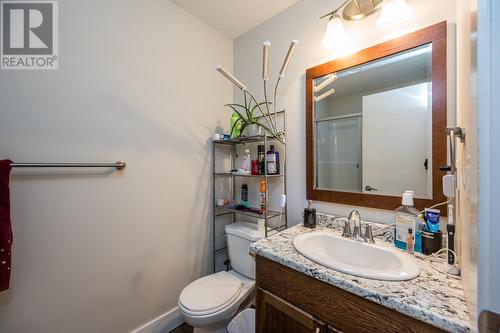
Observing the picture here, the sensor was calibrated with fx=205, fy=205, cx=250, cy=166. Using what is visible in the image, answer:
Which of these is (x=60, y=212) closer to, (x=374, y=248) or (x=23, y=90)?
(x=23, y=90)

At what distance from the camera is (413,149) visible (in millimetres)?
987

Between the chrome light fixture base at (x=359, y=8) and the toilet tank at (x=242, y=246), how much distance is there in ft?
4.63

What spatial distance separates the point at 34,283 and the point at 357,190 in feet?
5.54

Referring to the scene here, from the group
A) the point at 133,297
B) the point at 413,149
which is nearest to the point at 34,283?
the point at 133,297

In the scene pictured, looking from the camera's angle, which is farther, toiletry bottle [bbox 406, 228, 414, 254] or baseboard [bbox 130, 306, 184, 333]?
baseboard [bbox 130, 306, 184, 333]

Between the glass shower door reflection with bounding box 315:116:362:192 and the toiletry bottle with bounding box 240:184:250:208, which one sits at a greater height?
the glass shower door reflection with bounding box 315:116:362:192

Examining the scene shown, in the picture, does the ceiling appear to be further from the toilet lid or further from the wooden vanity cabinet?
the toilet lid

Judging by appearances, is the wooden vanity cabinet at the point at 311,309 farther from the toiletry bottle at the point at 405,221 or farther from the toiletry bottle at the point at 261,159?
the toiletry bottle at the point at 261,159

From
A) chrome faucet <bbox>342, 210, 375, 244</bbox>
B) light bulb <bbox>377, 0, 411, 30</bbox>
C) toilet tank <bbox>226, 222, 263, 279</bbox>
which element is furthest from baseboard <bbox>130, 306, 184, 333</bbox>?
light bulb <bbox>377, 0, 411, 30</bbox>

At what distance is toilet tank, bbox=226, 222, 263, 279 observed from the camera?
1378 millimetres

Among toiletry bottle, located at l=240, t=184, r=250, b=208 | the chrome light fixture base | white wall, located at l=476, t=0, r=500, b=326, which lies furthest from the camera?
toiletry bottle, located at l=240, t=184, r=250, b=208

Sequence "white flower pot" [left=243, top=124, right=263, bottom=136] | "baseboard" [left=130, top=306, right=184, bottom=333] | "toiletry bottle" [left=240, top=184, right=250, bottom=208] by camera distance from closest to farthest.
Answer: "baseboard" [left=130, top=306, right=184, bottom=333] < "white flower pot" [left=243, top=124, right=263, bottom=136] < "toiletry bottle" [left=240, top=184, right=250, bottom=208]

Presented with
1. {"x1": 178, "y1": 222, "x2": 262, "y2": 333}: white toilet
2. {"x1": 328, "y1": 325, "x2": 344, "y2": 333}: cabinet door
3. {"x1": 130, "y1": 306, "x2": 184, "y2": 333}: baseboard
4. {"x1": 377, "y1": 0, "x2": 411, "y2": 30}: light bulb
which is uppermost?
{"x1": 377, "y1": 0, "x2": 411, "y2": 30}: light bulb

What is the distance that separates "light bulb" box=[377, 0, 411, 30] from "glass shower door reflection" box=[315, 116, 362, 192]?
47 cm
